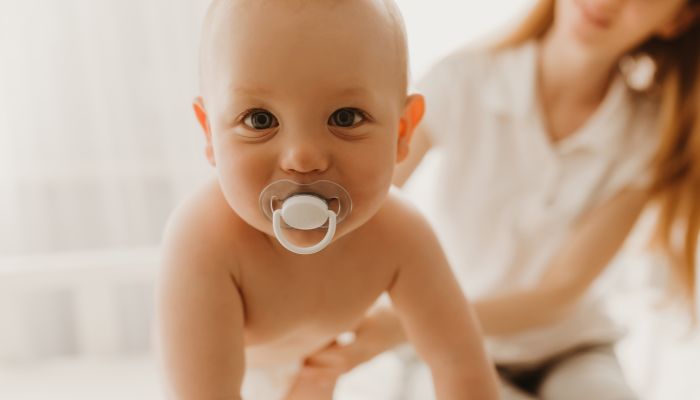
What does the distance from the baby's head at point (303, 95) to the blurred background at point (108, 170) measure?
69 centimetres

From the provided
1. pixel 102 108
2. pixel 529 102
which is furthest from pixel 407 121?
pixel 102 108

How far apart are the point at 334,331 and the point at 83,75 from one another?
0.94 metres

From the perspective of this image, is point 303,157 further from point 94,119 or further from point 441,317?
point 94,119

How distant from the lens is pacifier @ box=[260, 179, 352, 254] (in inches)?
16.3

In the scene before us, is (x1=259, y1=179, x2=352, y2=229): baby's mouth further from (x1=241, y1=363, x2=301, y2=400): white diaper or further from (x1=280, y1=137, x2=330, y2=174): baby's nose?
(x1=241, y1=363, x2=301, y2=400): white diaper

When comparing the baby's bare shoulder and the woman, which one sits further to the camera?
the woman

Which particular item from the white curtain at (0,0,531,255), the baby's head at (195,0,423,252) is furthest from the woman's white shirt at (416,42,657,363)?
the baby's head at (195,0,423,252)

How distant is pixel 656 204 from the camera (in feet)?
3.60

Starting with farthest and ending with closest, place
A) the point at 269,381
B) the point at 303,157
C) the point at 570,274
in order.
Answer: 1. the point at 570,274
2. the point at 269,381
3. the point at 303,157

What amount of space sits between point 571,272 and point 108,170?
85 cm

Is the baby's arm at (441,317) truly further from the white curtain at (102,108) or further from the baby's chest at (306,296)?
the white curtain at (102,108)

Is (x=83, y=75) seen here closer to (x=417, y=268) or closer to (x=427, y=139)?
(x=427, y=139)

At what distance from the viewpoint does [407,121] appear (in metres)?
0.51

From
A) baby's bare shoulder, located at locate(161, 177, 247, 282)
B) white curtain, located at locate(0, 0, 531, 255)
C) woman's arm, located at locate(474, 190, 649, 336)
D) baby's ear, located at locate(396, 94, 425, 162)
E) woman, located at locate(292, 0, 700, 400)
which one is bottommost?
baby's bare shoulder, located at locate(161, 177, 247, 282)
